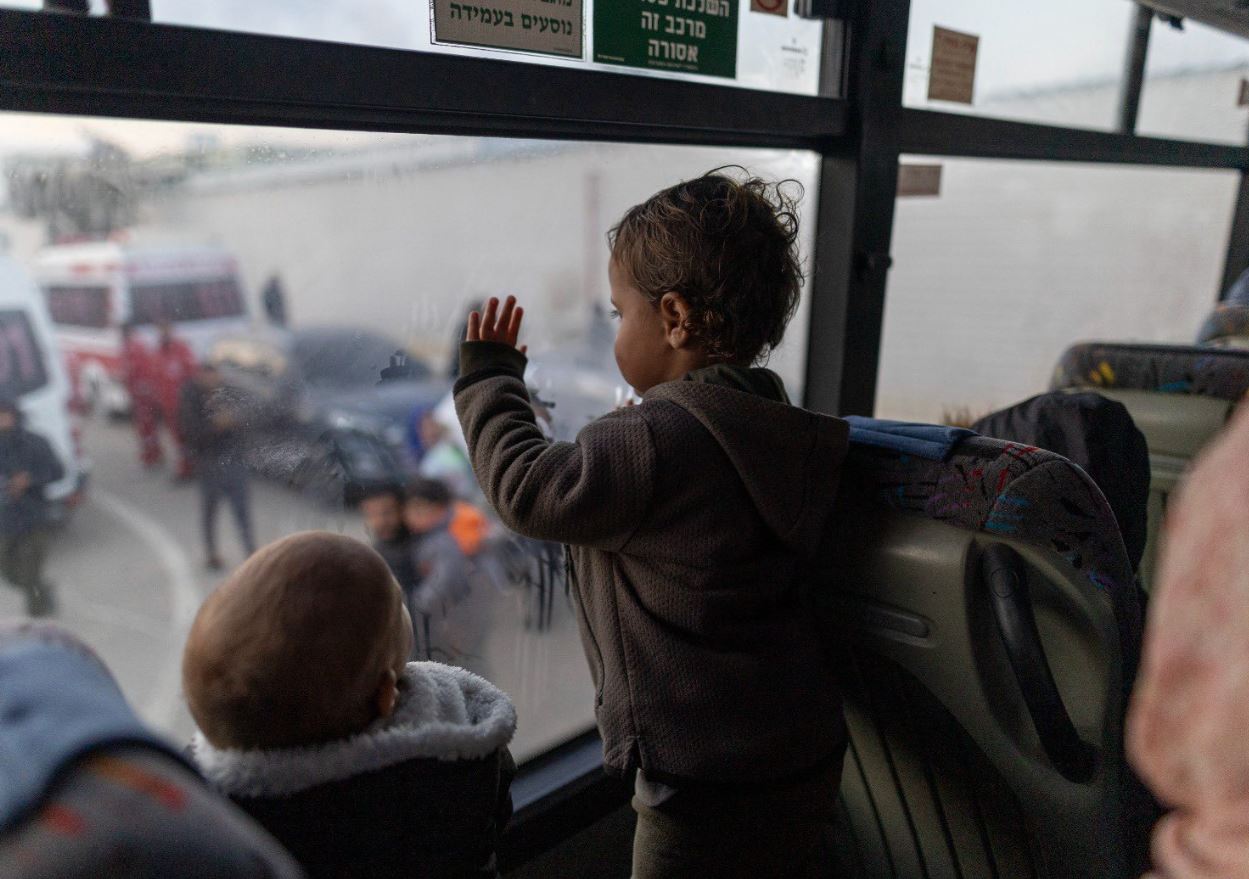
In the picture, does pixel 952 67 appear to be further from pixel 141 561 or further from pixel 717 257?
pixel 141 561

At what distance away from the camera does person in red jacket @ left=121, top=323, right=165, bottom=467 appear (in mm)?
1205

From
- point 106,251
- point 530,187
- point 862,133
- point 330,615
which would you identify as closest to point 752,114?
point 862,133

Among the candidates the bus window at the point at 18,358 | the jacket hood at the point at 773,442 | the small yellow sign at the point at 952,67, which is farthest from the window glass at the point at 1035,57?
the bus window at the point at 18,358

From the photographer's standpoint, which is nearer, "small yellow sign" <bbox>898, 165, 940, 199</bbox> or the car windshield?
the car windshield

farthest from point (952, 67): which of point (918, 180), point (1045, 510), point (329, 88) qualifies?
point (329, 88)

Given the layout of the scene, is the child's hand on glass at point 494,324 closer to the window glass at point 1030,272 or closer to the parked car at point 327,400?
the parked car at point 327,400

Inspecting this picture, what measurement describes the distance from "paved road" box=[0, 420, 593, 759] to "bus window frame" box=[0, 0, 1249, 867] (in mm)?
472

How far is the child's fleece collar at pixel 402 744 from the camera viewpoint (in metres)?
0.86

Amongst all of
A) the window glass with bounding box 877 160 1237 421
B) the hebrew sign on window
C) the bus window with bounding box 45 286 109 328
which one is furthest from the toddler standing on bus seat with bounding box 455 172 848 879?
the window glass with bounding box 877 160 1237 421

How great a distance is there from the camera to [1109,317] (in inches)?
143

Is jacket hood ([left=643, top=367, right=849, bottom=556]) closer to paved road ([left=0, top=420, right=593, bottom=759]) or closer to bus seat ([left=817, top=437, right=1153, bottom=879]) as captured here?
bus seat ([left=817, top=437, right=1153, bottom=879])

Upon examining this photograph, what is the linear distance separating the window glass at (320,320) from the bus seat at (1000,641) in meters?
0.74

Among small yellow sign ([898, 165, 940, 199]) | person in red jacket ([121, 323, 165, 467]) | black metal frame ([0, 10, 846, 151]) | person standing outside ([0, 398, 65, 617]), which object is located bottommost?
person standing outside ([0, 398, 65, 617])

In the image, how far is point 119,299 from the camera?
1.19 metres
